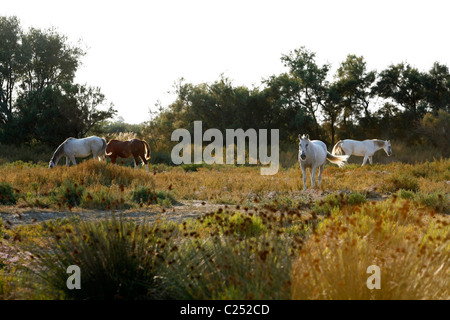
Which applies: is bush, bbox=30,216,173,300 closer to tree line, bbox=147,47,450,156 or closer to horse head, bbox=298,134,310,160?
horse head, bbox=298,134,310,160

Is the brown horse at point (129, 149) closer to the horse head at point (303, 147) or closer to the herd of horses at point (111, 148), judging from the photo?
the herd of horses at point (111, 148)

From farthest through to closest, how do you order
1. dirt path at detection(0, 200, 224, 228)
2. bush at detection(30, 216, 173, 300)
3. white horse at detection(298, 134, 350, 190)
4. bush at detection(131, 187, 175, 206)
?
1. white horse at detection(298, 134, 350, 190)
2. bush at detection(131, 187, 175, 206)
3. dirt path at detection(0, 200, 224, 228)
4. bush at detection(30, 216, 173, 300)

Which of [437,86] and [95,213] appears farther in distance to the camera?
[437,86]

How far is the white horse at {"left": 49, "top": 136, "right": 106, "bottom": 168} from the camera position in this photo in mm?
19769

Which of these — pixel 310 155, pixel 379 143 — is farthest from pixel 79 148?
pixel 379 143

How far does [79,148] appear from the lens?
20297 millimetres

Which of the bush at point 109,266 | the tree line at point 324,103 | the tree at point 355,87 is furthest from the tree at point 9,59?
the bush at point 109,266

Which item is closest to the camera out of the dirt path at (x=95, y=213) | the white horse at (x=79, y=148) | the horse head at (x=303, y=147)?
the dirt path at (x=95, y=213)

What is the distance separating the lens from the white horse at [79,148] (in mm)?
19769

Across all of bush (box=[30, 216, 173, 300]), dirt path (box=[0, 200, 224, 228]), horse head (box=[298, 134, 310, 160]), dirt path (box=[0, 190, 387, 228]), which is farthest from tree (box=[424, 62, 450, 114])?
bush (box=[30, 216, 173, 300])

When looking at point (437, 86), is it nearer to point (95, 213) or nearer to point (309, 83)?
point (309, 83)

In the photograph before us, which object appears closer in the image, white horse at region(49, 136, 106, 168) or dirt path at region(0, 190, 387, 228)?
dirt path at region(0, 190, 387, 228)
